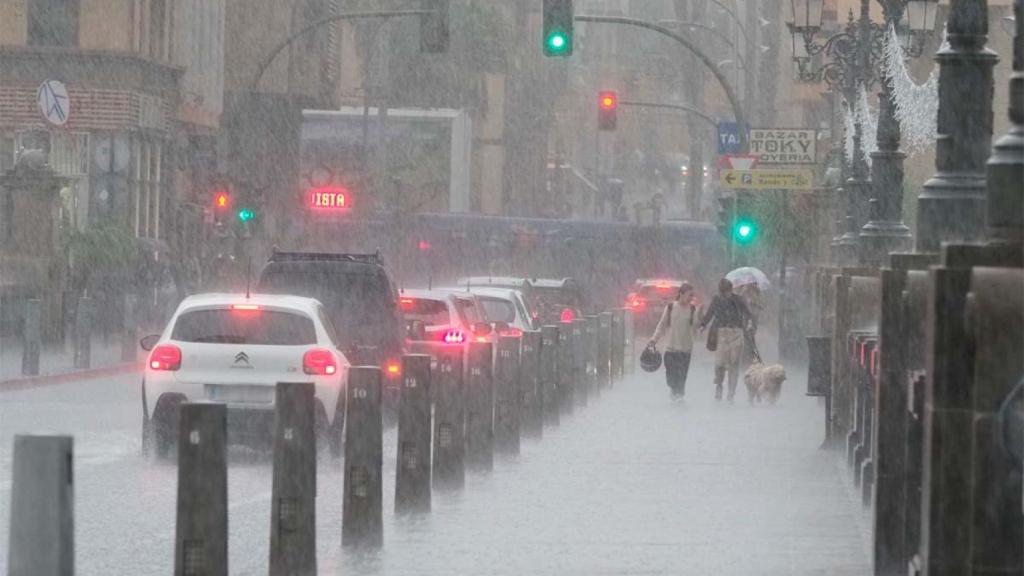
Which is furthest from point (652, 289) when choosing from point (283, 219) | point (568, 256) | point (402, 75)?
point (402, 75)

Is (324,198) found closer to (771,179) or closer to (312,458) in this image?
(771,179)

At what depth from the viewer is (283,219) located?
71.4 m

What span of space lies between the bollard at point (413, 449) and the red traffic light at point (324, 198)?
40684mm

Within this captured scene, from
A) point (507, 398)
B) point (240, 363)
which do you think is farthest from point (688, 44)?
point (240, 363)

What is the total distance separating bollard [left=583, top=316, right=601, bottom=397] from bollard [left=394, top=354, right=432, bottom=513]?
52.0 feet

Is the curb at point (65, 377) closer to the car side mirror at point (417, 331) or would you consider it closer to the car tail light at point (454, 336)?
the car tail light at point (454, 336)

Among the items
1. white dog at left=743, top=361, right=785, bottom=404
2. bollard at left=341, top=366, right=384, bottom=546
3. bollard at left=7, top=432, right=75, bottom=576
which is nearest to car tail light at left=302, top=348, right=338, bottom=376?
bollard at left=341, top=366, right=384, bottom=546

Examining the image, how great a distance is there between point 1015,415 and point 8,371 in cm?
2552

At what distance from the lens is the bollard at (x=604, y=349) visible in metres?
34.4

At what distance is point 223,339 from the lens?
64.7ft

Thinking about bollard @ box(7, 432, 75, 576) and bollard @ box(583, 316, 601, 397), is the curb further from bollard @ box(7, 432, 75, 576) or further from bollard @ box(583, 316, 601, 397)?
bollard @ box(7, 432, 75, 576)

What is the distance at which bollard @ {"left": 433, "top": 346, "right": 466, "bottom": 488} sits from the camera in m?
17.1

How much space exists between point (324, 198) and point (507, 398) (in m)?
35.4

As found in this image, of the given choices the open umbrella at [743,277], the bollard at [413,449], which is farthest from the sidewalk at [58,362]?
the bollard at [413,449]
